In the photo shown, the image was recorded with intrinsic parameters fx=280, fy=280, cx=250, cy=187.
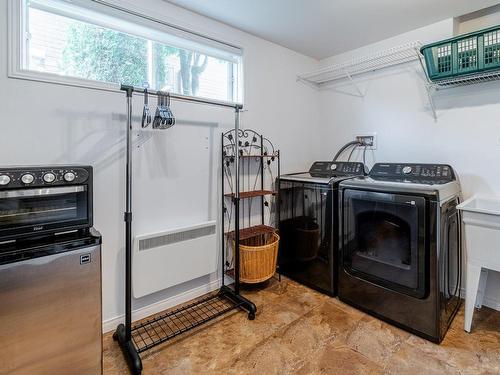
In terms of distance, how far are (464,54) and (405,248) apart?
4.74 feet

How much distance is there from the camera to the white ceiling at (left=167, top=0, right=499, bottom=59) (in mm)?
2078

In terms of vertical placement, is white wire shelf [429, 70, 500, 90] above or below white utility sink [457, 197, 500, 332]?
above

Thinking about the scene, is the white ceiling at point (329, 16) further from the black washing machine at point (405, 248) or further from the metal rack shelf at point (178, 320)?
the metal rack shelf at point (178, 320)

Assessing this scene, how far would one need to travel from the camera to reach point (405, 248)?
1.96 meters

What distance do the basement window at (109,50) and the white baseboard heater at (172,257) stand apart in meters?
1.10

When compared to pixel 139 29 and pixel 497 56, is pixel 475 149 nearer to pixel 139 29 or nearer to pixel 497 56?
pixel 497 56

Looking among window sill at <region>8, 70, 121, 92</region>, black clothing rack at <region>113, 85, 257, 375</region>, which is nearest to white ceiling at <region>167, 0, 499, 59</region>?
black clothing rack at <region>113, 85, 257, 375</region>

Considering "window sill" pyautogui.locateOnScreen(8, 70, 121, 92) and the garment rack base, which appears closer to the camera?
"window sill" pyautogui.locateOnScreen(8, 70, 121, 92)

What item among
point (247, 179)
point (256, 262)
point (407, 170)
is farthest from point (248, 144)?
point (407, 170)

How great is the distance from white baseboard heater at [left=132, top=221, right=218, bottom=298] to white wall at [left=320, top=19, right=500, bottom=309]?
1.82 m

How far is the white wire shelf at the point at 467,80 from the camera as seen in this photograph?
201 cm

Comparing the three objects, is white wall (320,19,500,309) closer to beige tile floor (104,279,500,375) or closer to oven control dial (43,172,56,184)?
beige tile floor (104,279,500,375)

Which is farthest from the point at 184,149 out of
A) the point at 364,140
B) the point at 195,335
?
the point at 364,140

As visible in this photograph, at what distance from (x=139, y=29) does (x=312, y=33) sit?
1512 millimetres
